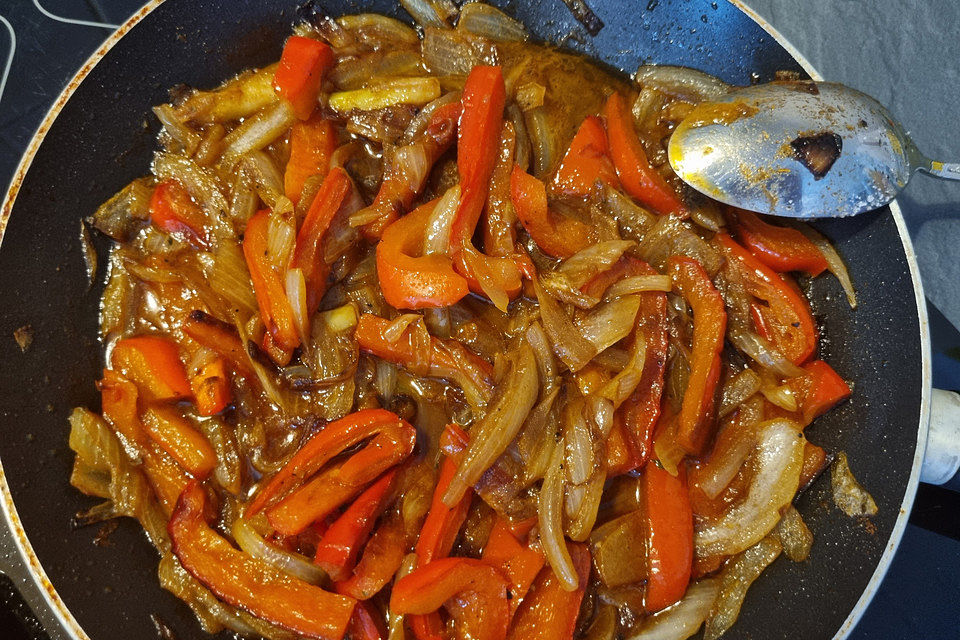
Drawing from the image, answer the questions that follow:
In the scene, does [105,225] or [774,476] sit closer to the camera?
[774,476]

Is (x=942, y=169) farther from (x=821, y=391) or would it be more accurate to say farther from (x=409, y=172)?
(x=409, y=172)

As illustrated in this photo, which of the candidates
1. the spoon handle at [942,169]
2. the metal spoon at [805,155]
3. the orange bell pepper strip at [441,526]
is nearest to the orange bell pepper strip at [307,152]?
the orange bell pepper strip at [441,526]

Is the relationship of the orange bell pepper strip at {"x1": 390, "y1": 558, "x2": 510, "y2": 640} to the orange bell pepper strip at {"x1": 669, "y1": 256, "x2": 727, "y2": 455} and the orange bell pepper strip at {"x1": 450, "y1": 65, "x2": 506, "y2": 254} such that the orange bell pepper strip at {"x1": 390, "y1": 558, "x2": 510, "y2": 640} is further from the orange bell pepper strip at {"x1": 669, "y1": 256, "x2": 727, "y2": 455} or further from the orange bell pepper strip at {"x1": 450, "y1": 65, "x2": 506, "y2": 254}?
the orange bell pepper strip at {"x1": 450, "y1": 65, "x2": 506, "y2": 254}

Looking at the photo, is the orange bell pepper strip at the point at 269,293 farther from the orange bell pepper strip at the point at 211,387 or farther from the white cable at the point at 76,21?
the white cable at the point at 76,21

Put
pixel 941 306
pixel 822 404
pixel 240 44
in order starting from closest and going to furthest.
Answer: pixel 822 404 < pixel 240 44 < pixel 941 306

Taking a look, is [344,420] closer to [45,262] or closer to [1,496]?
[1,496]

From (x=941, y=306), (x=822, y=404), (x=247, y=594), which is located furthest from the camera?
(x=941, y=306)

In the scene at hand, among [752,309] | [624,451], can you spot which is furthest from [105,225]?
[752,309]
